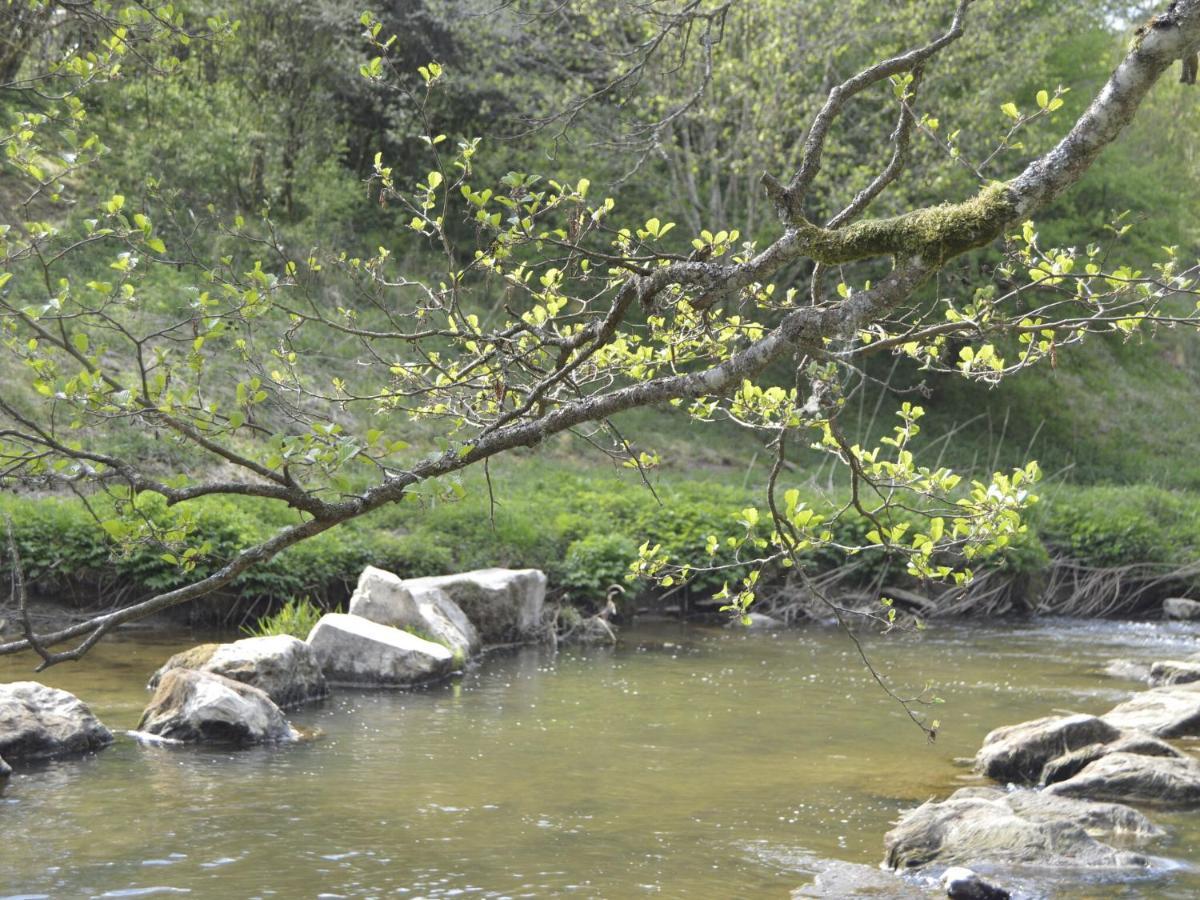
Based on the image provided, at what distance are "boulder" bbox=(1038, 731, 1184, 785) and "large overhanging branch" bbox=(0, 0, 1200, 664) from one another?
556 centimetres

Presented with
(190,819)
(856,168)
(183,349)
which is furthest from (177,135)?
(190,819)

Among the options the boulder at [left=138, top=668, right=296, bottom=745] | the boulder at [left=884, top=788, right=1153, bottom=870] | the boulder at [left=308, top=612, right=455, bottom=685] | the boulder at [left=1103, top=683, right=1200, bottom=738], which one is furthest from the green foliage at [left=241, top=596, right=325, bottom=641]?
the boulder at [left=1103, top=683, right=1200, bottom=738]

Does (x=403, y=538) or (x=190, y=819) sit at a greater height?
(x=403, y=538)

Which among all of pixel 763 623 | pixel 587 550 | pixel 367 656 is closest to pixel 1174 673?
pixel 763 623

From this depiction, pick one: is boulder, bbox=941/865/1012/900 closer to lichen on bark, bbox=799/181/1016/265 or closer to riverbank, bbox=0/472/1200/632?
lichen on bark, bbox=799/181/1016/265

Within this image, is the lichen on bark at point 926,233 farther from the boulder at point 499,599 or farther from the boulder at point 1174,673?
the boulder at point 499,599

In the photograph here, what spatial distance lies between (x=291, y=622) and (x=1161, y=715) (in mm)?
7352

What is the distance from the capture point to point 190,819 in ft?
23.4

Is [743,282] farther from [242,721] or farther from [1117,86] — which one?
[242,721]

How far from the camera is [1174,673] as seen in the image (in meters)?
11.8

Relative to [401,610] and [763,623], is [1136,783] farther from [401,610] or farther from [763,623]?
[763,623]

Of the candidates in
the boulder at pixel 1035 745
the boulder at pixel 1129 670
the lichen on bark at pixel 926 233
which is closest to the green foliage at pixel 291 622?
the boulder at pixel 1035 745

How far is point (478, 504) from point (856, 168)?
939 cm

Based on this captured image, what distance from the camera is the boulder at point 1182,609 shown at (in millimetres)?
16188
